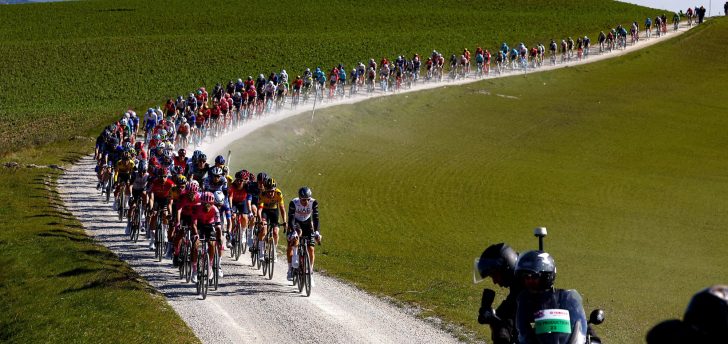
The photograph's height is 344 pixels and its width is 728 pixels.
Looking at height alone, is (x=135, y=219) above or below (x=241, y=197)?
below

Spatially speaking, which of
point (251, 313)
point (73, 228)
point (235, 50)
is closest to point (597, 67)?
point (235, 50)

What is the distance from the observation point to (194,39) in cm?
10281

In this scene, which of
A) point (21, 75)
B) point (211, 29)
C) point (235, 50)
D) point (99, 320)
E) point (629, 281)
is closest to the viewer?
point (99, 320)

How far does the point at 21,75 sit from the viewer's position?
91.6m

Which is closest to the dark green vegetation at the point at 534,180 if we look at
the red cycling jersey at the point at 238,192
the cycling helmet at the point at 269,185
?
the red cycling jersey at the point at 238,192

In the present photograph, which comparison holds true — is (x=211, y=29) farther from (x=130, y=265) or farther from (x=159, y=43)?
(x=130, y=265)

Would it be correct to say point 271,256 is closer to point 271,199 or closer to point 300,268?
point 271,199

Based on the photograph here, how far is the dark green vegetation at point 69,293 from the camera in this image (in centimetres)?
1820

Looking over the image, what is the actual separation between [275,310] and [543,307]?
1090cm

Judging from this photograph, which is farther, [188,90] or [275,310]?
[188,90]

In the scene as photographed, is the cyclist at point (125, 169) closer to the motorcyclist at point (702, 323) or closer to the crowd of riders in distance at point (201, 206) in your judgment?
the crowd of riders in distance at point (201, 206)

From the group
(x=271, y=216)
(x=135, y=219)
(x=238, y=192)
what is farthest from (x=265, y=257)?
(x=135, y=219)

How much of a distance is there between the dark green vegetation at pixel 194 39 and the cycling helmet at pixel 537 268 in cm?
5355

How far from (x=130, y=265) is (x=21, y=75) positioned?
72.7 m
